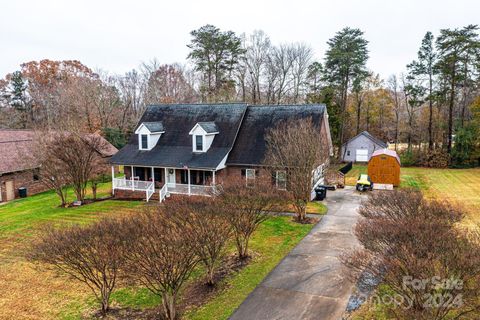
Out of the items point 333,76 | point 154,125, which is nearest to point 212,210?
point 154,125

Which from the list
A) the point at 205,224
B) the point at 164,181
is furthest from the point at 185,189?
the point at 205,224

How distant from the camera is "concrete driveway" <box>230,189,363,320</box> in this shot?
9.81 meters

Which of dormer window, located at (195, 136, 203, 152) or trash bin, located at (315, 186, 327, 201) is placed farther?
dormer window, located at (195, 136, 203, 152)

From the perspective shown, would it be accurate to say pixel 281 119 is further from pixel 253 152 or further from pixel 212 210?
pixel 212 210

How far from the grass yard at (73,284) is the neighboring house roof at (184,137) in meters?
6.59

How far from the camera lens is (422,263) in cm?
694

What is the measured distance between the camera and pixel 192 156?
24.7 metres

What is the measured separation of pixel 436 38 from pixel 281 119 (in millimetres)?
25352

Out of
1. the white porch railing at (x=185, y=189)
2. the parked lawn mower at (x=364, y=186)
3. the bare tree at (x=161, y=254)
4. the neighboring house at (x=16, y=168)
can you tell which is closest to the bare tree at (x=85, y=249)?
the bare tree at (x=161, y=254)

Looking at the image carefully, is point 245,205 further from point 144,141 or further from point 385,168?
point 385,168

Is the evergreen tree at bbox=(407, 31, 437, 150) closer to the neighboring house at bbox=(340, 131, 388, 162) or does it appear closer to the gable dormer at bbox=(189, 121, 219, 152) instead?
the neighboring house at bbox=(340, 131, 388, 162)

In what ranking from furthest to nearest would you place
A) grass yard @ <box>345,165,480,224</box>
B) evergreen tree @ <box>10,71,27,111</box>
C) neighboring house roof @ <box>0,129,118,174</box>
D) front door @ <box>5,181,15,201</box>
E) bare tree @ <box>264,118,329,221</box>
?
evergreen tree @ <box>10,71,27,111</box>
neighboring house roof @ <box>0,129,118,174</box>
front door @ <box>5,181,15,201</box>
grass yard @ <box>345,165,480,224</box>
bare tree @ <box>264,118,329,221</box>

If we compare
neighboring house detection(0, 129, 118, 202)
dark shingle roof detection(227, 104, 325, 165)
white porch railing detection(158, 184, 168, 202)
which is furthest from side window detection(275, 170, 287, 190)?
neighboring house detection(0, 129, 118, 202)

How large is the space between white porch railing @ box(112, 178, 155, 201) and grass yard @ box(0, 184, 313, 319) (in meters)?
4.89
